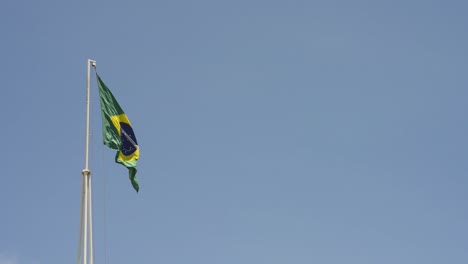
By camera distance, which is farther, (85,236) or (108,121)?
(108,121)

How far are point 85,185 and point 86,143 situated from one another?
6.05 feet

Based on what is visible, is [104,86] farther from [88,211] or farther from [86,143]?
[88,211]

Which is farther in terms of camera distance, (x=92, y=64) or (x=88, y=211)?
(x=92, y=64)

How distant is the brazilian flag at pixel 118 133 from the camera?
33875 millimetres

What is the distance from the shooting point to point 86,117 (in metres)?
32.2

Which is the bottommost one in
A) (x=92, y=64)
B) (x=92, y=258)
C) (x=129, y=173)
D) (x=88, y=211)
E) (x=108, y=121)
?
(x=92, y=258)

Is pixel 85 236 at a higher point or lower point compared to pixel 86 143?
lower

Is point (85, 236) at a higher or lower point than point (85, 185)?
lower

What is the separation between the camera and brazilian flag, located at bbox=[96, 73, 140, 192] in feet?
111

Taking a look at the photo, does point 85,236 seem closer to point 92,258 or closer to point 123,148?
point 92,258

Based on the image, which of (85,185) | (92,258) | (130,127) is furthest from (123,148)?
(92,258)

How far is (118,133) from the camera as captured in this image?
34.3 meters

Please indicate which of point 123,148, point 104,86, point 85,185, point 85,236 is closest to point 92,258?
point 85,236

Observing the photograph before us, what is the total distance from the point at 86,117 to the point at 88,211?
430 centimetres
